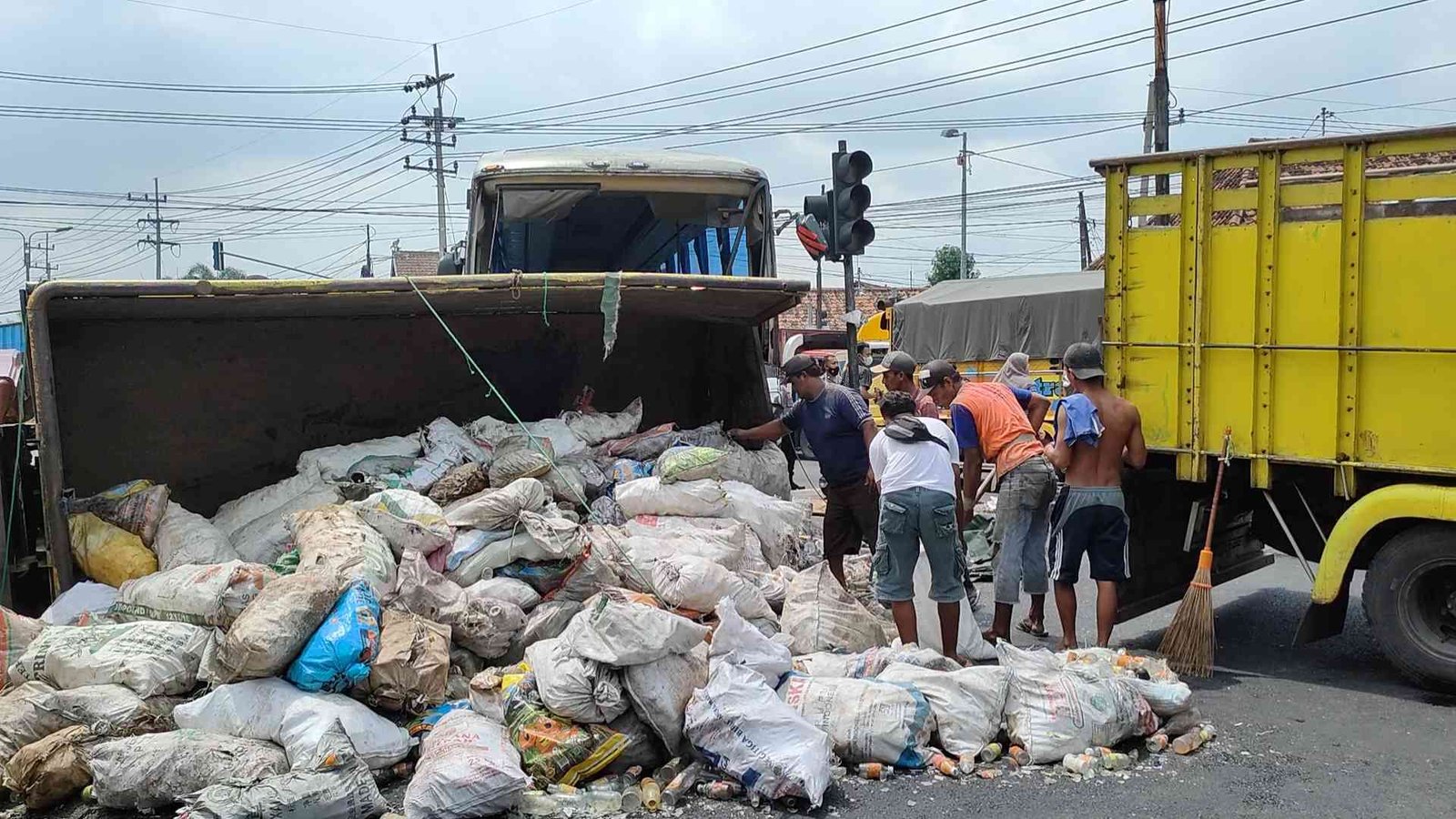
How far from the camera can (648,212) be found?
28.1 feet

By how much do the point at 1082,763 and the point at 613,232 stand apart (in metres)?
5.67

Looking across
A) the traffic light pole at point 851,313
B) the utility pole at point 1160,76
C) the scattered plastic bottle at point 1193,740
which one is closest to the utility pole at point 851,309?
the traffic light pole at point 851,313

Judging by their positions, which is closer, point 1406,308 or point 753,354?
point 1406,308

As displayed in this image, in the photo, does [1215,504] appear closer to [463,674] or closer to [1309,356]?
[1309,356]

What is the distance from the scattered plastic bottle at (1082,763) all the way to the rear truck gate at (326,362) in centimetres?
315

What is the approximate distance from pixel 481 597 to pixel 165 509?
2.09 meters

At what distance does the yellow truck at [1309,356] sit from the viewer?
16.3 ft

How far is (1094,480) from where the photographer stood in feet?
18.3

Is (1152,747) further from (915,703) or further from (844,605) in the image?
(844,605)

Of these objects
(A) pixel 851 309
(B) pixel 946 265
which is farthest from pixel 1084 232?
(A) pixel 851 309

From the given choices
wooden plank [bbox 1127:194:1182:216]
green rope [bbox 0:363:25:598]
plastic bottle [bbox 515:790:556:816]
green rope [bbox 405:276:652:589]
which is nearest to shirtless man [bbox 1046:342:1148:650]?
wooden plank [bbox 1127:194:1182:216]

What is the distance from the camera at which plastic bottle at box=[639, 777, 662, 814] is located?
398cm

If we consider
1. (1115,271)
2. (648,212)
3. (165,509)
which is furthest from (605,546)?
(648,212)

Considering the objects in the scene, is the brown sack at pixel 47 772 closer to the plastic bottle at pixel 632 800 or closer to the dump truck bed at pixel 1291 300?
the plastic bottle at pixel 632 800
